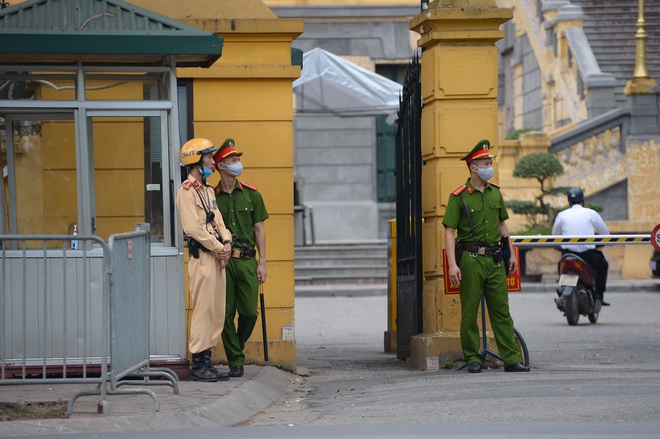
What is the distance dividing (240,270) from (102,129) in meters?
1.52

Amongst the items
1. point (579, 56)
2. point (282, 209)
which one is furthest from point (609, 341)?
point (579, 56)

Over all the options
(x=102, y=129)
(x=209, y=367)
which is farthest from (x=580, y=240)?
(x=102, y=129)

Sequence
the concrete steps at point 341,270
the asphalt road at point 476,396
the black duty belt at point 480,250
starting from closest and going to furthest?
the asphalt road at point 476,396, the black duty belt at point 480,250, the concrete steps at point 341,270

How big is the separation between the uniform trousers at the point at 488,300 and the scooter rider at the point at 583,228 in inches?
223

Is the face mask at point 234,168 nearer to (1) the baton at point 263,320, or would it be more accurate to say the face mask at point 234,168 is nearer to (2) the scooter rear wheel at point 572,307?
(1) the baton at point 263,320

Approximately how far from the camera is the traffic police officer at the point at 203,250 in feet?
36.3

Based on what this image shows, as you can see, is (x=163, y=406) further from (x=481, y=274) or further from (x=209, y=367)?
(x=481, y=274)

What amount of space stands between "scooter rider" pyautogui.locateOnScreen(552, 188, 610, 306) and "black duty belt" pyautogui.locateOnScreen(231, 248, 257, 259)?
6.92 meters

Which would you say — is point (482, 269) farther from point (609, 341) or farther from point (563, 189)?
point (563, 189)

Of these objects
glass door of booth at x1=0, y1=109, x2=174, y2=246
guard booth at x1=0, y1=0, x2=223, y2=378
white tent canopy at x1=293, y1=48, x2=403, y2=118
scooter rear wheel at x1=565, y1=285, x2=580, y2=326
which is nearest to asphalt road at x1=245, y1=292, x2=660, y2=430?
scooter rear wheel at x1=565, y1=285, x2=580, y2=326

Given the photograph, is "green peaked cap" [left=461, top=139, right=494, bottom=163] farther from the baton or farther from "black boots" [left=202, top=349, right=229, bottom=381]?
"black boots" [left=202, top=349, right=229, bottom=381]

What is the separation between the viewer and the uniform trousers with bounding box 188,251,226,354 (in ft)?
36.6

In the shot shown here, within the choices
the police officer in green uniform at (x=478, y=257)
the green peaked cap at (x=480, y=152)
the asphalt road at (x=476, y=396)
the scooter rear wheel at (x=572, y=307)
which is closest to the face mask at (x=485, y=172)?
the police officer in green uniform at (x=478, y=257)

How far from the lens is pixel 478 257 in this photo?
39.8 ft
